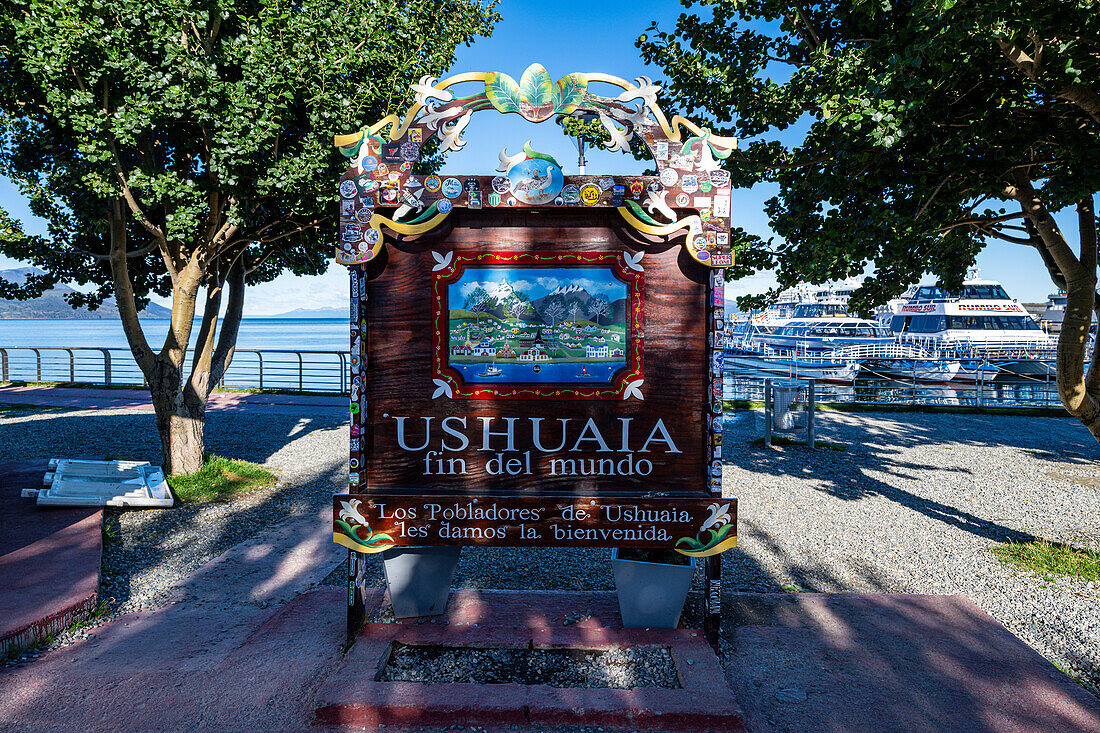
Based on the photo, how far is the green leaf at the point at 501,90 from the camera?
3.52m

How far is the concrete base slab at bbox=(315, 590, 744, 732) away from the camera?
2.90m

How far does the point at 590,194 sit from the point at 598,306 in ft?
2.29

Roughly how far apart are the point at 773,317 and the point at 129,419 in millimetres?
41937

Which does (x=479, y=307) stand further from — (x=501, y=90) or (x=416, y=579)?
(x=416, y=579)

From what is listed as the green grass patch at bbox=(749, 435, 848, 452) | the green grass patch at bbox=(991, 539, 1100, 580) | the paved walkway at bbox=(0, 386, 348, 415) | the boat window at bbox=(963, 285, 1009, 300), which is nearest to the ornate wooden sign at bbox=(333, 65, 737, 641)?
the green grass patch at bbox=(991, 539, 1100, 580)

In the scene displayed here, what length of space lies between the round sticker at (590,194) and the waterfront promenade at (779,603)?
2982 mm

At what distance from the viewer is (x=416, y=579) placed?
384 centimetres

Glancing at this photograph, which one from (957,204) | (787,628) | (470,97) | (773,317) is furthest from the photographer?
(773,317)

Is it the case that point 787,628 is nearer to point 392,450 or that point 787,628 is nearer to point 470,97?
point 392,450

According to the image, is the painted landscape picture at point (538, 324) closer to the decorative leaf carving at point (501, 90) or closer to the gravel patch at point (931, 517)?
the decorative leaf carving at point (501, 90)

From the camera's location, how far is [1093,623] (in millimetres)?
4051

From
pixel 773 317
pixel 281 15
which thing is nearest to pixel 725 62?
pixel 281 15

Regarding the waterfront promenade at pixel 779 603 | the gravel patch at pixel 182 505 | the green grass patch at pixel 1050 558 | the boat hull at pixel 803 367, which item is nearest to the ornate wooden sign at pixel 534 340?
the waterfront promenade at pixel 779 603

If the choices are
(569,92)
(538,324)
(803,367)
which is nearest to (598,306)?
(538,324)
